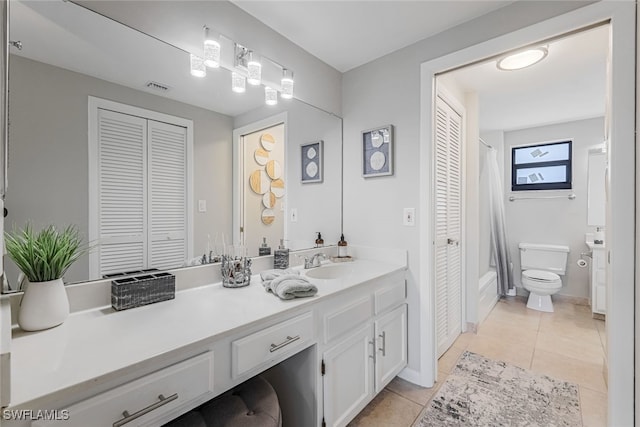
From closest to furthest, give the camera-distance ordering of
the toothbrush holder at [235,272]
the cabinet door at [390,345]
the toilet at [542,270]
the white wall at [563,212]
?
the toothbrush holder at [235,272] → the cabinet door at [390,345] → the toilet at [542,270] → the white wall at [563,212]

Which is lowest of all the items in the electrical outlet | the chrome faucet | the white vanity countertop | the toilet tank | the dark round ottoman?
the dark round ottoman

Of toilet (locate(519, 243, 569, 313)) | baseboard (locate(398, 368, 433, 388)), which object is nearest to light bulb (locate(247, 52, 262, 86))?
baseboard (locate(398, 368, 433, 388))

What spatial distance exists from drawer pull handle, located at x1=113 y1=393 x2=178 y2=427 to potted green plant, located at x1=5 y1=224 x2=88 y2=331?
451mm

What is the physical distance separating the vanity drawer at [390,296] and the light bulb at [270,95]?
1.36 m

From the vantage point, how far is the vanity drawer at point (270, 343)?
97cm

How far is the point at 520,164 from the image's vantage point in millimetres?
3902

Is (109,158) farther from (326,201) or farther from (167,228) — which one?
(326,201)

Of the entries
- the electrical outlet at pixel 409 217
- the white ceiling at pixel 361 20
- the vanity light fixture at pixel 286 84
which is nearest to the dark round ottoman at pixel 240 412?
the electrical outlet at pixel 409 217

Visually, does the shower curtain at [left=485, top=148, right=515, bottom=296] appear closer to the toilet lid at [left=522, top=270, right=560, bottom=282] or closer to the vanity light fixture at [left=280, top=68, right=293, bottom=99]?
the toilet lid at [left=522, top=270, right=560, bottom=282]

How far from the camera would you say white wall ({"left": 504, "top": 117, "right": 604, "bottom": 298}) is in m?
3.43

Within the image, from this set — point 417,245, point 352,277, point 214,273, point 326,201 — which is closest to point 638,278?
point 417,245

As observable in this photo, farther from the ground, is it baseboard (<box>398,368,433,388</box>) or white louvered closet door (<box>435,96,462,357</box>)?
white louvered closet door (<box>435,96,462,357</box>)

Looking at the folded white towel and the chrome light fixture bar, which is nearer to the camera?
the folded white towel

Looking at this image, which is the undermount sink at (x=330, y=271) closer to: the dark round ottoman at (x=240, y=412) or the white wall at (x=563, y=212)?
the dark round ottoman at (x=240, y=412)
